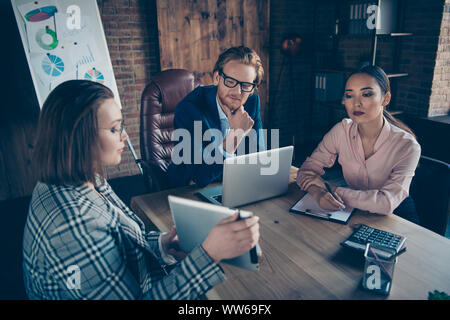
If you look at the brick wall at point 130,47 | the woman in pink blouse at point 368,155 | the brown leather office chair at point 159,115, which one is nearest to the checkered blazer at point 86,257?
the woman in pink blouse at point 368,155

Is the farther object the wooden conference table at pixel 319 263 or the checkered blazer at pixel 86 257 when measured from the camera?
the wooden conference table at pixel 319 263

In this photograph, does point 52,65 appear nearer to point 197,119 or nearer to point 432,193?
point 197,119

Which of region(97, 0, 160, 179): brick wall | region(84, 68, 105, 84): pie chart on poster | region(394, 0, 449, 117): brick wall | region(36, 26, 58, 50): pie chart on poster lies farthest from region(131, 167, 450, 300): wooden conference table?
region(394, 0, 449, 117): brick wall

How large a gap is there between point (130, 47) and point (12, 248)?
211 centimetres

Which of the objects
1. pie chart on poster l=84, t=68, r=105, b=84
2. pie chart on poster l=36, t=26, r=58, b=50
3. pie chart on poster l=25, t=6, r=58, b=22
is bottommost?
pie chart on poster l=84, t=68, r=105, b=84

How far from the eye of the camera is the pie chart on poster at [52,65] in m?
2.91

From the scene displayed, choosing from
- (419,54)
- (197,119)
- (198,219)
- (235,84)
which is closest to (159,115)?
(197,119)

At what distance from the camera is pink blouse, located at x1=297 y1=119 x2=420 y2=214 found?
1431 mm

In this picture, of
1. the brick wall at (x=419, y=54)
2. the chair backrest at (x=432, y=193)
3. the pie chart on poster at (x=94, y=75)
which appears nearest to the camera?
the chair backrest at (x=432, y=193)

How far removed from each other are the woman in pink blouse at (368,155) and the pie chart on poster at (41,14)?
249 cm

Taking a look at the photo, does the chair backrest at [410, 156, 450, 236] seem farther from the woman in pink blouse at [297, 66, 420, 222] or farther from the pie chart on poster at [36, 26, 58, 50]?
the pie chart on poster at [36, 26, 58, 50]

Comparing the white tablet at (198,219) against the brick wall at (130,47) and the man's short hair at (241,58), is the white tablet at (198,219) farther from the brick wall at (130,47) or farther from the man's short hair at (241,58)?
the brick wall at (130,47)

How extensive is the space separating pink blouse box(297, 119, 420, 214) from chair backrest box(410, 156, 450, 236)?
0.35 ft
